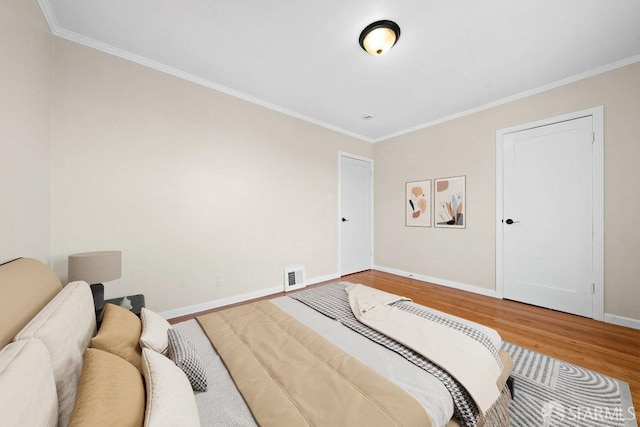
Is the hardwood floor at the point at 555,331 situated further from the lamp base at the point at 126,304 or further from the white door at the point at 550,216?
the lamp base at the point at 126,304

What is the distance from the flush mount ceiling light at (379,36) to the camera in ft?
6.22

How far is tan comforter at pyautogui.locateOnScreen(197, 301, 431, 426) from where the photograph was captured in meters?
0.81

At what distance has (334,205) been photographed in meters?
4.13

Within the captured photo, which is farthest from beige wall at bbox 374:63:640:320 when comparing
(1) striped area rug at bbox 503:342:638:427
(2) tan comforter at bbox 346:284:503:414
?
(2) tan comforter at bbox 346:284:503:414

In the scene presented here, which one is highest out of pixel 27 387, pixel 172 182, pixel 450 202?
pixel 172 182

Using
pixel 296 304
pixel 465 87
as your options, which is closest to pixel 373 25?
pixel 465 87

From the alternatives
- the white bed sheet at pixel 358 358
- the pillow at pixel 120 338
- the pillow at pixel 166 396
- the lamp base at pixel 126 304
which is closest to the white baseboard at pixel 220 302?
the lamp base at pixel 126 304

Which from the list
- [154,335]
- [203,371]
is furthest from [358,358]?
[154,335]

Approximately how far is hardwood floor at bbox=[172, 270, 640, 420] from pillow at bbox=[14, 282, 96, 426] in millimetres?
1712

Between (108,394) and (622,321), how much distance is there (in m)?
4.10

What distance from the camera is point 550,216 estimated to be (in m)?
2.84

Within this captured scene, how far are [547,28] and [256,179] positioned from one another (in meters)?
3.17

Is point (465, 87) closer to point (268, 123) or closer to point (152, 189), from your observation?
point (268, 123)

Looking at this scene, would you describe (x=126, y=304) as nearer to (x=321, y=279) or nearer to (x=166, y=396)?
(x=166, y=396)
